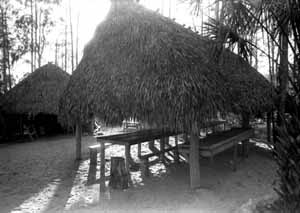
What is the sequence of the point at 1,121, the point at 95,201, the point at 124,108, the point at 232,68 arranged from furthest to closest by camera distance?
the point at 1,121, the point at 232,68, the point at 124,108, the point at 95,201

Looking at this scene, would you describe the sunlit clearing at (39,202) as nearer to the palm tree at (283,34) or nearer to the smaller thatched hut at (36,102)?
the palm tree at (283,34)

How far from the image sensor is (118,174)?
197 inches

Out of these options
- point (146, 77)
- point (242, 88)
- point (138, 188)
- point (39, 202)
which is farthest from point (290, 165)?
point (39, 202)

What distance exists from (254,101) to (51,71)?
37.5 feet

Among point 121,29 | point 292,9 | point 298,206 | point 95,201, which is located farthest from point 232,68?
point 95,201

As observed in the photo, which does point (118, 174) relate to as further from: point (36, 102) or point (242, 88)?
point (36, 102)

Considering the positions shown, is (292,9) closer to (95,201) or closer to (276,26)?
(276,26)

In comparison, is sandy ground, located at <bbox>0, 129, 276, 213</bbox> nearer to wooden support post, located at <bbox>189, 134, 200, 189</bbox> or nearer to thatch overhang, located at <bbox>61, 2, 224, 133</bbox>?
wooden support post, located at <bbox>189, 134, 200, 189</bbox>

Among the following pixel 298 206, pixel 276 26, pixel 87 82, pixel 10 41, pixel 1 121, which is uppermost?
pixel 10 41

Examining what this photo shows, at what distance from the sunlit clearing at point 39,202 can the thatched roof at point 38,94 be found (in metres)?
7.53

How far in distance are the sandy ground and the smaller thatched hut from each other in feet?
15.8

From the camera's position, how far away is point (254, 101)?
6.35 meters

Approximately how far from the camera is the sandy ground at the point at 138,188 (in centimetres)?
412

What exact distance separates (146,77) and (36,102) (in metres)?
9.45
